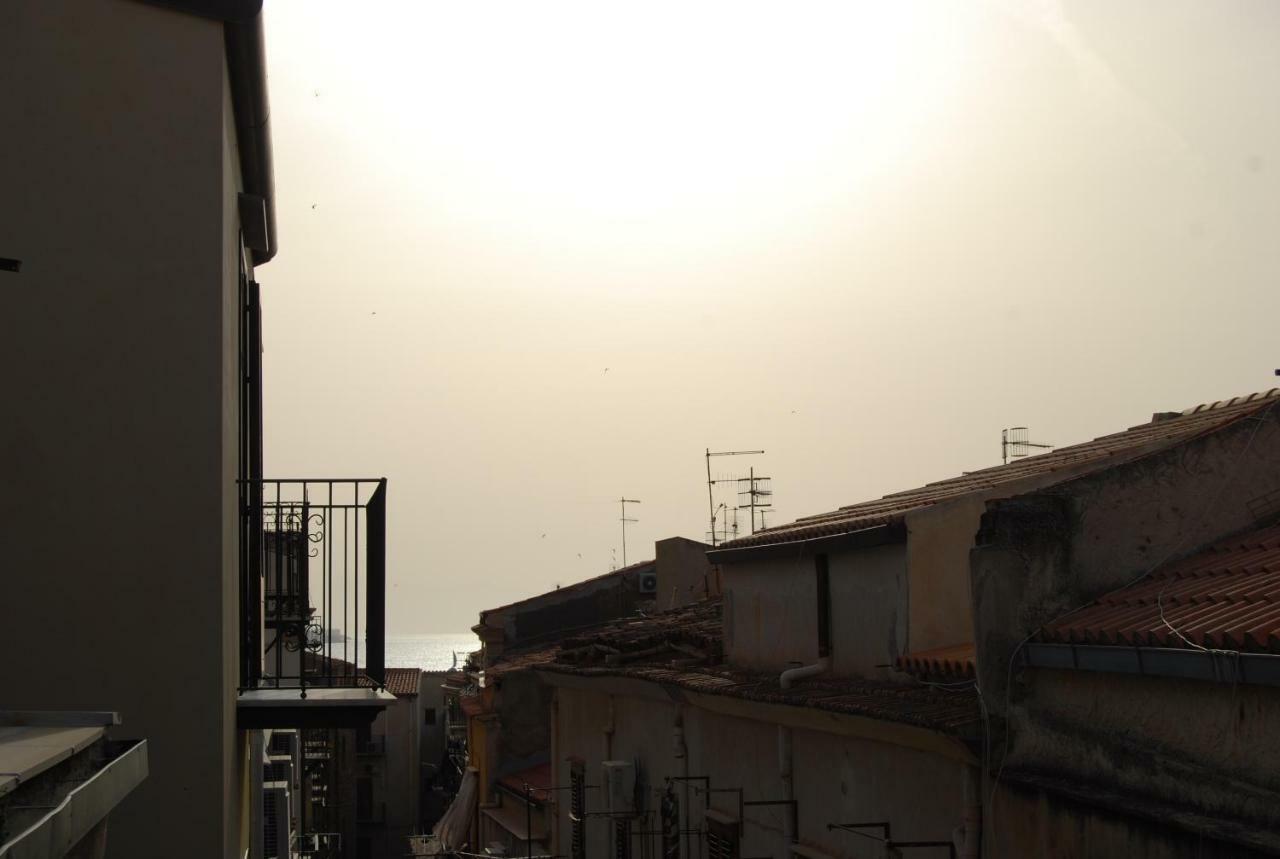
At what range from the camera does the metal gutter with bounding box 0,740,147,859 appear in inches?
143

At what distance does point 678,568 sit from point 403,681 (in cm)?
3340

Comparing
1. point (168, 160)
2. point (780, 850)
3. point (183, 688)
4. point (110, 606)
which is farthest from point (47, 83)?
point (780, 850)

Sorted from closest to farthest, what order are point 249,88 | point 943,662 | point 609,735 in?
point 249,88 < point 943,662 < point 609,735

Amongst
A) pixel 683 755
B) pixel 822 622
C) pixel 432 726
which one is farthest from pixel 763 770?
pixel 432 726

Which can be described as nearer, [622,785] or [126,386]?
[126,386]

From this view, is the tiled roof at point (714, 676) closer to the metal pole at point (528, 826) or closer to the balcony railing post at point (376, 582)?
the metal pole at point (528, 826)

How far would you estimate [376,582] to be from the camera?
8.70 meters

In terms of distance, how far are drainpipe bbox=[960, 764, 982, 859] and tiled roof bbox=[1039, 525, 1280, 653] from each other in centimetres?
99

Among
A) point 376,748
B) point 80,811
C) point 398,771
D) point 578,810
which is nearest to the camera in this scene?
point 80,811

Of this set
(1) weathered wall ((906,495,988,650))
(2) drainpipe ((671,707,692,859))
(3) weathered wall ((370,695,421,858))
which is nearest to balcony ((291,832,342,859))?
(2) drainpipe ((671,707,692,859))

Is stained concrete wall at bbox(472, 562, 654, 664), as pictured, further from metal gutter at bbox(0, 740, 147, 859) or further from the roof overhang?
metal gutter at bbox(0, 740, 147, 859)

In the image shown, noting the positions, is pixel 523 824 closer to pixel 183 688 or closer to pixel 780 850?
pixel 780 850

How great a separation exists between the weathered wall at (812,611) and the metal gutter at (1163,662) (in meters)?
3.43

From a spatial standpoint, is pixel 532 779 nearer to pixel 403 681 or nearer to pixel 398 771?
pixel 403 681
